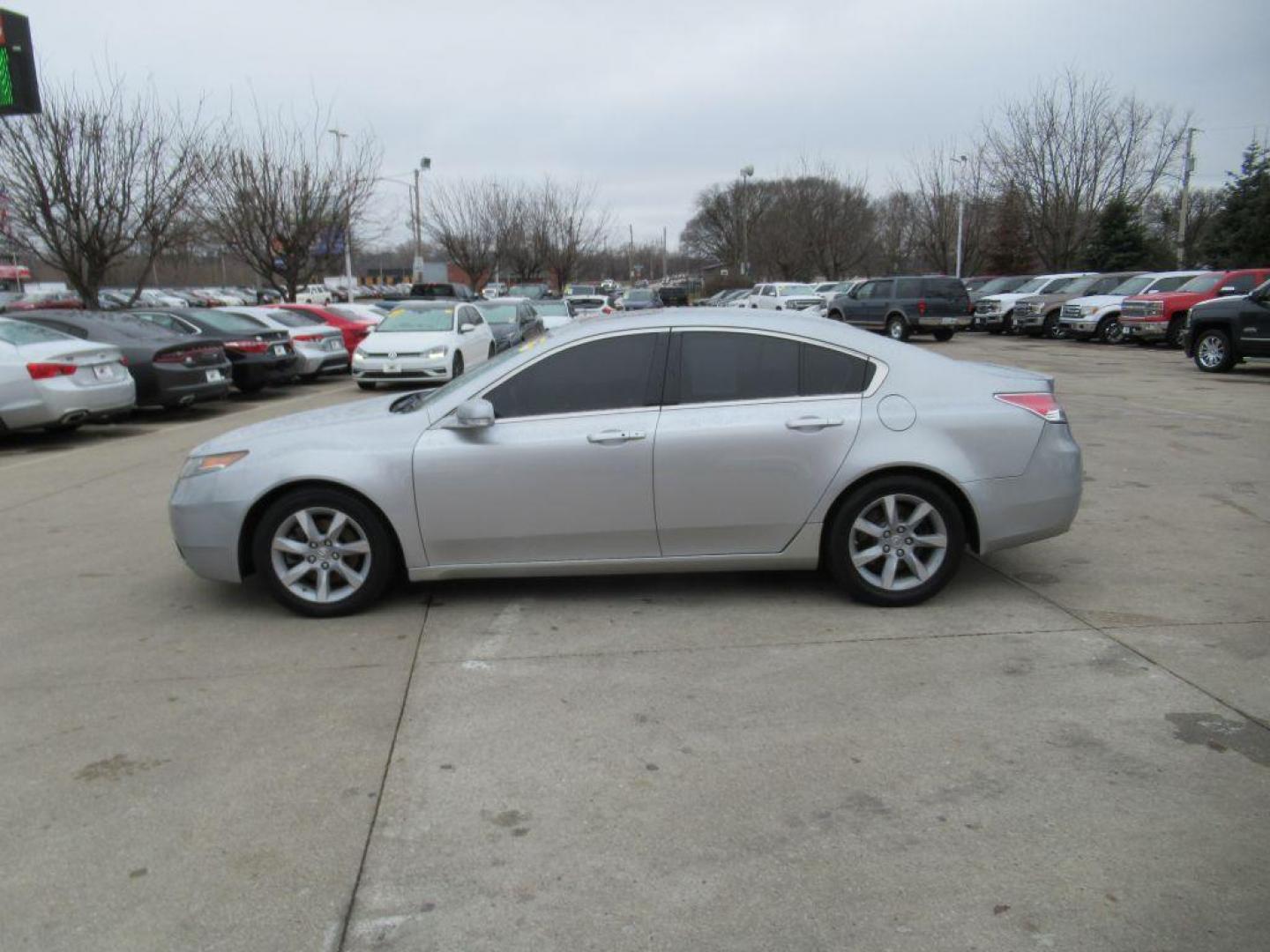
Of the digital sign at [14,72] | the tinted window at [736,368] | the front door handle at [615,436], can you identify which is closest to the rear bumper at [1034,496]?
the tinted window at [736,368]

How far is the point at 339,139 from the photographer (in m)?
32.3

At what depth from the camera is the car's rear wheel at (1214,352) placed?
16578 mm

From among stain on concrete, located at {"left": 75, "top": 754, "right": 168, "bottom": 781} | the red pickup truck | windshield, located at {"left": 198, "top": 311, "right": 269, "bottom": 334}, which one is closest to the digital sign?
windshield, located at {"left": 198, "top": 311, "right": 269, "bottom": 334}

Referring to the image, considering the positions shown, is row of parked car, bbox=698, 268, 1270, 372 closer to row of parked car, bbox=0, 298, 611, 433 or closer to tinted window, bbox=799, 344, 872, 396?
row of parked car, bbox=0, 298, 611, 433

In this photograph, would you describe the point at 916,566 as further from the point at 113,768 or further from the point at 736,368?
the point at 113,768

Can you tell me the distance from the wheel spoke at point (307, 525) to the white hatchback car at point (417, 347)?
11634 millimetres

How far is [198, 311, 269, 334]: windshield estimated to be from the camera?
16531mm

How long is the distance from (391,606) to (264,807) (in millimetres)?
1989

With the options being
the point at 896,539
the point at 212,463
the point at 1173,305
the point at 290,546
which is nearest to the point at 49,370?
the point at 212,463

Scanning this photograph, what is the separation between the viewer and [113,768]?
348 centimetres

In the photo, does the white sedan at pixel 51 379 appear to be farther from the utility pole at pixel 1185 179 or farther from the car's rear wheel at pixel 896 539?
the utility pole at pixel 1185 179

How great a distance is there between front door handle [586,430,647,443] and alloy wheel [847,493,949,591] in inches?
46.6

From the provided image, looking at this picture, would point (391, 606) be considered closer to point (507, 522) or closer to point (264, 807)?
point (507, 522)

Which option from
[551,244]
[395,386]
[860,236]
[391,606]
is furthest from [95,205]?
[860,236]
